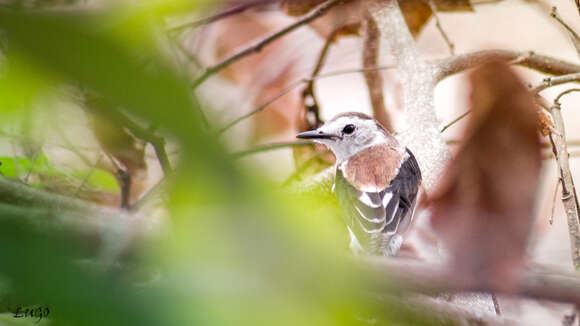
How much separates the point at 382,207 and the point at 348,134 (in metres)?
0.33

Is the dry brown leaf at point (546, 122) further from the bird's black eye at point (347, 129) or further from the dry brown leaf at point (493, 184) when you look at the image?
the dry brown leaf at point (493, 184)

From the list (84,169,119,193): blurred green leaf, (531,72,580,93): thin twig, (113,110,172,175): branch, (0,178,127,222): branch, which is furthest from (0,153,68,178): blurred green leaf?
(531,72,580,93): thin twig

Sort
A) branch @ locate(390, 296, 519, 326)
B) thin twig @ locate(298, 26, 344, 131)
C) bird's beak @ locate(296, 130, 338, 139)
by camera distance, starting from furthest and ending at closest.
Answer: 1. thin twig @ locate(298, 26, 344, 131)
2. bird's beak @ locate(296, 130, 338, 139)
3. branch @ locate(390, 296, 519, 326)

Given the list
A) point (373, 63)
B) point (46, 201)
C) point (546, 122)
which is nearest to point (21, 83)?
point (46, 201)

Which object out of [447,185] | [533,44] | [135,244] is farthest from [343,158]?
[533,44]

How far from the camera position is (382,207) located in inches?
35.1

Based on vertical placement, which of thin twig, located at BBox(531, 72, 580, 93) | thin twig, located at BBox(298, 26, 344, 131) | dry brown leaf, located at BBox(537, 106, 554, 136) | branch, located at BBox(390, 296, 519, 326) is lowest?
thin twig, located at BBox(298, 26, 344, 131)

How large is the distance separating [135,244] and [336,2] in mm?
899

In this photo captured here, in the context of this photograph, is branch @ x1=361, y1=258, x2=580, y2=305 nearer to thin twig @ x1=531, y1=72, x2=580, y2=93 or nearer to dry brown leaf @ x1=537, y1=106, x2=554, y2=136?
dry brown leaf @ x1=537, y1=106, x2=554, y2=136

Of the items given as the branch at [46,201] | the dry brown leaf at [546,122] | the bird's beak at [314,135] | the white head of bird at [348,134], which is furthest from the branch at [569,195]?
the branch at [46,201]

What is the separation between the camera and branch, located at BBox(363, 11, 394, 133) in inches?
54.1

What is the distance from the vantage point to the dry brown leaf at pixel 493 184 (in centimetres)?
26

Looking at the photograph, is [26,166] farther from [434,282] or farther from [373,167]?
[434,282]

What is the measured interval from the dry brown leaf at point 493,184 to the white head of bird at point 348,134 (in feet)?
2.51
